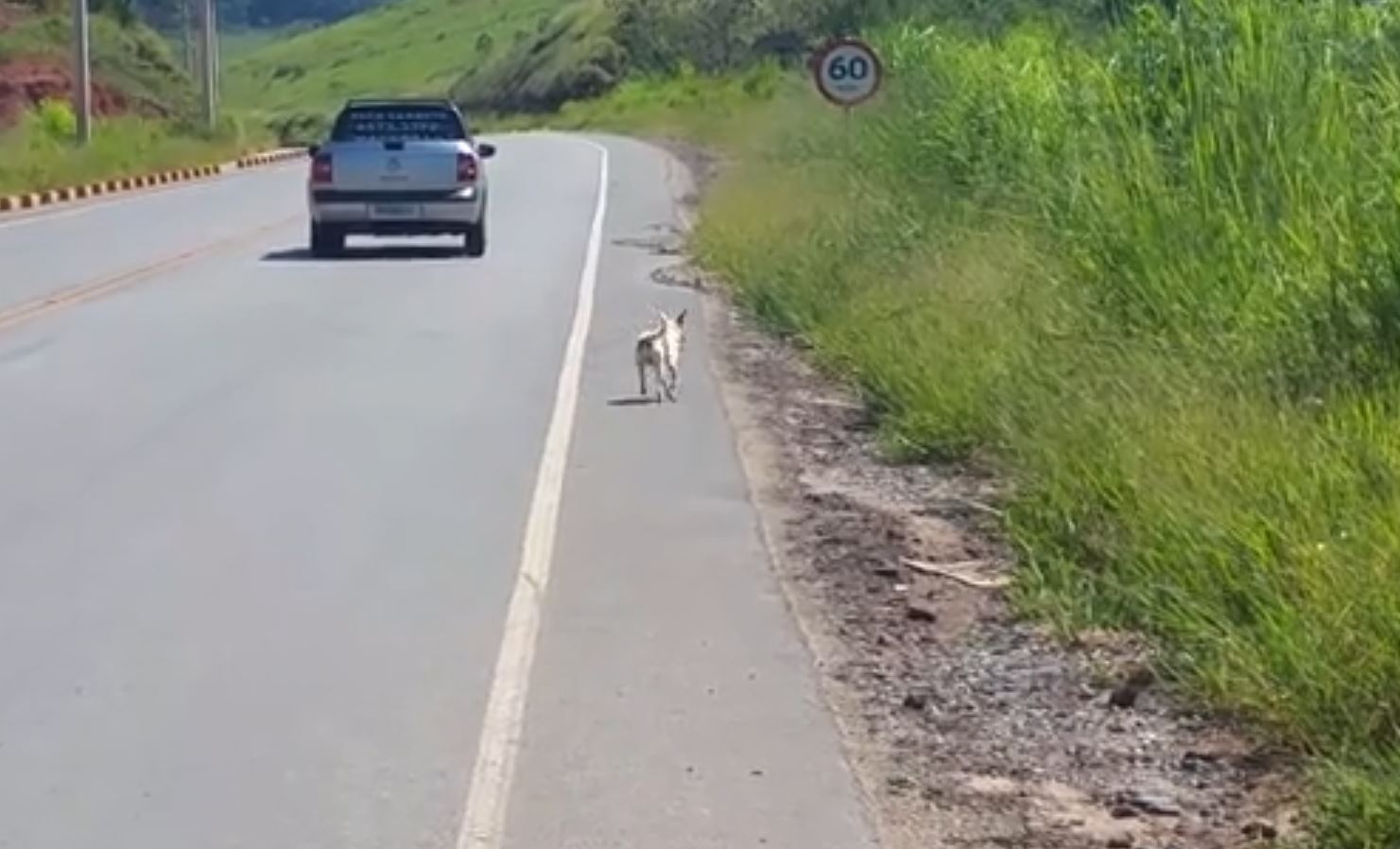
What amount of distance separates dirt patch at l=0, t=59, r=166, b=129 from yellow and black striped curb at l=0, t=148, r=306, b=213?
20.4 feet

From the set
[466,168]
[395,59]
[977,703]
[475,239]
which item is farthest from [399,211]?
[395,59]

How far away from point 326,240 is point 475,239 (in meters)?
1.76

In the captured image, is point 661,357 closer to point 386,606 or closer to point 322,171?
point 386,606

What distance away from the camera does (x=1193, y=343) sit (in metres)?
13.4

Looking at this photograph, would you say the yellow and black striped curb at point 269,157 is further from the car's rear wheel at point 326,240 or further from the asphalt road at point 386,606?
the asphalt road at point 386,606

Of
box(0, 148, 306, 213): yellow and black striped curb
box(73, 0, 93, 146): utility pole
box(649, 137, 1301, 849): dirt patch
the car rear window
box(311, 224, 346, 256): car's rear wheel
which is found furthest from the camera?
box(73, 0, 93, 146): utility pole

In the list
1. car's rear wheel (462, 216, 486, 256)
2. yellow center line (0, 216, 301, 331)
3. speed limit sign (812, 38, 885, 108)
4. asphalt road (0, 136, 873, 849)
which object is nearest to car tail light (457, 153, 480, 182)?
car's rear wheel (462, 216, 486, 256)

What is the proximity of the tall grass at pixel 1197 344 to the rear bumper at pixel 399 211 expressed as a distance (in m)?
10.6

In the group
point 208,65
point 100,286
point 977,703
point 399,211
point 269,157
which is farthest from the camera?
point 208,65

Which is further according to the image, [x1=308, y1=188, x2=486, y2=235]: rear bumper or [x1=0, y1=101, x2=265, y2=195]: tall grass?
[x1=0, y1=101, x2=265, y2=195]: tall grass

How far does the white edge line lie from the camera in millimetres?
8164

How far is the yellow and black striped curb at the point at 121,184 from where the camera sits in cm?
5175

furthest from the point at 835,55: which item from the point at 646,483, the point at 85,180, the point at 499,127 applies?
the point at 499,127

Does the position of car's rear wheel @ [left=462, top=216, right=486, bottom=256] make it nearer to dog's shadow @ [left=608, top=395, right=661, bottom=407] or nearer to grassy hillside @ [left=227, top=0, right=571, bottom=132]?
dog's shadow @ [left=608, top=395, right=661, bottom=407]
